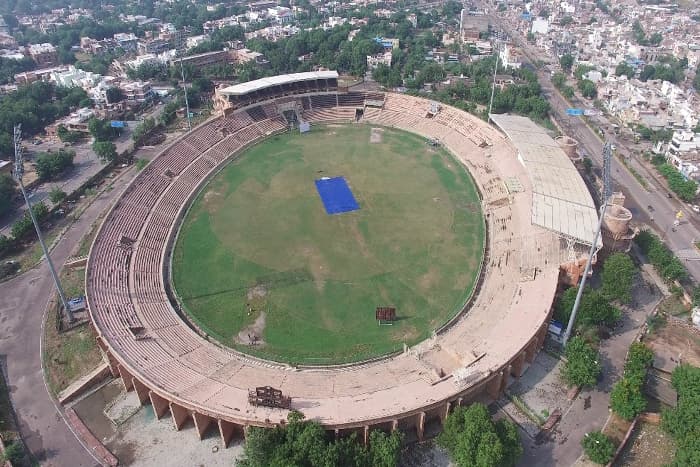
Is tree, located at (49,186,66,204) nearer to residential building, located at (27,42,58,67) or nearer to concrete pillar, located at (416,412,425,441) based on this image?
concrete pillar, located at (416,412,425,441)

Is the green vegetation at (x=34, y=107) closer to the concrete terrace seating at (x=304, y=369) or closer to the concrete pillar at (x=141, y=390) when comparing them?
the concrete terrace seating at (x=304, y=369)

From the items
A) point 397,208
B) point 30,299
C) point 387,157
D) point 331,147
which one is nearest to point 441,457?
point 397,208

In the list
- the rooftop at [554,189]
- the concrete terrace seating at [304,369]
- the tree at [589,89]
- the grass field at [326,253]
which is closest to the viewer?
the concrete terrace seating at [304,369]

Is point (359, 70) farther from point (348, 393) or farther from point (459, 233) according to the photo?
point (348, 393)

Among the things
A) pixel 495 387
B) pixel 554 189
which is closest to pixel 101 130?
pixel 554 189

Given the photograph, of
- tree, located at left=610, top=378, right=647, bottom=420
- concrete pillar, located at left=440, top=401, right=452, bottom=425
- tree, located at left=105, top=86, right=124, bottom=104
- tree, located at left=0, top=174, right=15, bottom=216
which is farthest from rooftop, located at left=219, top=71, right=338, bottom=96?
tree, located at left=610, top=378, right=647, bottom=420

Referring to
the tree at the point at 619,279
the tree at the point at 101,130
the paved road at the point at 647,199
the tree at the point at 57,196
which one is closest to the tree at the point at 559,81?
the paved road at the point at 647,199
